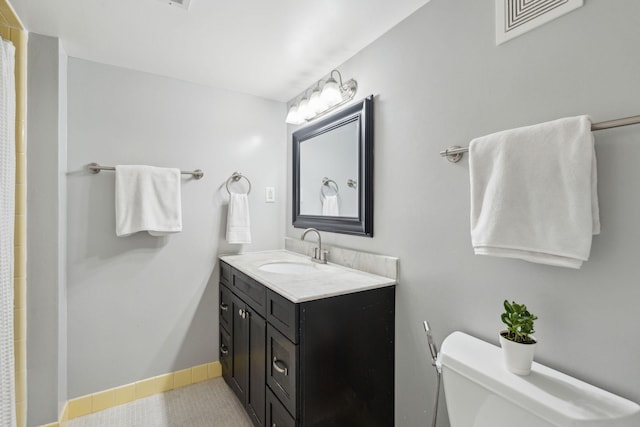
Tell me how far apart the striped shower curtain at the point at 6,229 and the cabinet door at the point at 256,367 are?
99 centimetres

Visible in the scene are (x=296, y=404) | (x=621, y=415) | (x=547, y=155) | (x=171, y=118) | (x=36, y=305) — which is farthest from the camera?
(x=171, y=118)

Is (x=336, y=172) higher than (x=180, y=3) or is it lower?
lower

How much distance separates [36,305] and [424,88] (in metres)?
2.22

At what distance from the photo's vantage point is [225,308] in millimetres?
2104

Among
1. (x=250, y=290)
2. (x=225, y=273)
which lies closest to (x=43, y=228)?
(x=225, y=273)

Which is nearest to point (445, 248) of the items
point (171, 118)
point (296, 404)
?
point (296, 404)

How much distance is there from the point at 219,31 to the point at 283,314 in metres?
1.43

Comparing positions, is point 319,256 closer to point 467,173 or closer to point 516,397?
point 467,173

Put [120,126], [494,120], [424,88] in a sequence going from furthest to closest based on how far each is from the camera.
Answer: [120,126]
[424,88]
[494,120]

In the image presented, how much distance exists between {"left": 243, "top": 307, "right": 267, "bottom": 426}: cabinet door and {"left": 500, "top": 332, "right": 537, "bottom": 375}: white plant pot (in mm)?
1028

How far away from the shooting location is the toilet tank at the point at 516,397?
2.42ft

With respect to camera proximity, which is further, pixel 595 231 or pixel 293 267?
pixel 293 267

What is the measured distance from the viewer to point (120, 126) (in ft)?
6.30

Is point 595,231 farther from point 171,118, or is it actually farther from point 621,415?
point 171,118
